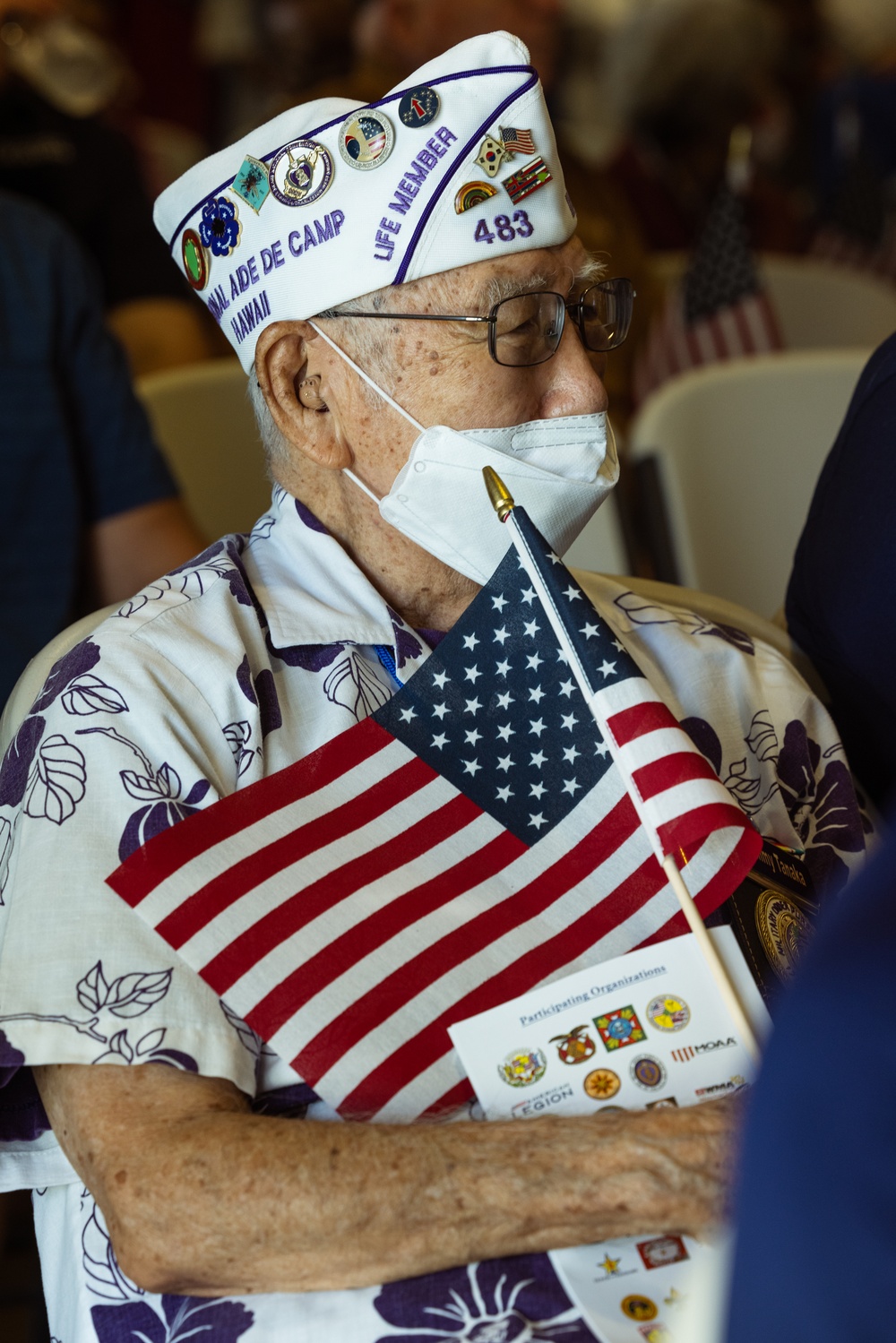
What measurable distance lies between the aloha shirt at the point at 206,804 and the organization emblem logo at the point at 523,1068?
3.5 inches

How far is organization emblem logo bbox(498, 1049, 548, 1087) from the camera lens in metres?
1.17

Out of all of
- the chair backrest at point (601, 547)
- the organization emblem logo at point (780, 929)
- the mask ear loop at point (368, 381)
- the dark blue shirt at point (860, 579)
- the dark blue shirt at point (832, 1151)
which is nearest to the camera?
the dark blue shirt at point (832, 1151)

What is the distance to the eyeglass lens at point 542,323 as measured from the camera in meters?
1.47

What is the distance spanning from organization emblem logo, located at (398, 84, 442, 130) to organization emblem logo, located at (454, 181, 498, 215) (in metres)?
0.08

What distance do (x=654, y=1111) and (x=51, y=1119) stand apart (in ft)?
1.65

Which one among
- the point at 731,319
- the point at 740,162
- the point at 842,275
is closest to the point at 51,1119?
the point at 731,319

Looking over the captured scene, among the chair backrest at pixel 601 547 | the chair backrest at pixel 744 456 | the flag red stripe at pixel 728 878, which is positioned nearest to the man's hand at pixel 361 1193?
the flag red stripe at pixel 728 878

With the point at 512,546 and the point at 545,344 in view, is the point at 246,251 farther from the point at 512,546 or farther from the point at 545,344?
the point at 512,546

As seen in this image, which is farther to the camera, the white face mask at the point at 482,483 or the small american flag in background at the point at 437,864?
the white face mask at the point at 482,483

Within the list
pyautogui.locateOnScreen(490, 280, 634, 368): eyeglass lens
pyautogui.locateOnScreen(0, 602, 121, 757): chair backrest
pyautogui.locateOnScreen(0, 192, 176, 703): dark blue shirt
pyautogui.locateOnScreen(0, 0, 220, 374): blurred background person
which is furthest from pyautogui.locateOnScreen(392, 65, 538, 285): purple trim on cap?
pyautogui.locateOnScreen(0, 0, 220, 374): blurred background person

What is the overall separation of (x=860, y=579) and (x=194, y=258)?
2.73ft

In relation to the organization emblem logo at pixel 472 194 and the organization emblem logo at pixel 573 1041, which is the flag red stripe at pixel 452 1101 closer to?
the organization emblem logo at pixel 573 1041

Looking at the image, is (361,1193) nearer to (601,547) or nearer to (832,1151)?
(832,1151)

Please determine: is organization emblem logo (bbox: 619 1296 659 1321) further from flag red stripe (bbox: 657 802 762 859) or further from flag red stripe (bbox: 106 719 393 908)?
flag red stripe (bbox: 106 719 393 908)
